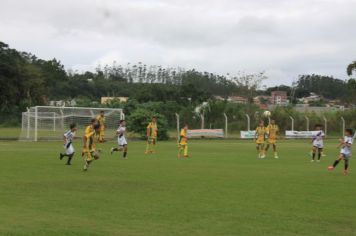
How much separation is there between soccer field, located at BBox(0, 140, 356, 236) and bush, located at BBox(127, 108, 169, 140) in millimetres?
28922

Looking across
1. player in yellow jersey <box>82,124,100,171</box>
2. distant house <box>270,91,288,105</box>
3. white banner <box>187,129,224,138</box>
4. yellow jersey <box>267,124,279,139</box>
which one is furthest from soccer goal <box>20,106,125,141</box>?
distant house <box>270,91,288,105</box>

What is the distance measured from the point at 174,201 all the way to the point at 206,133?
41.6 m

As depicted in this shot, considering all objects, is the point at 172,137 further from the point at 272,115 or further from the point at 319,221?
the point at 319,221

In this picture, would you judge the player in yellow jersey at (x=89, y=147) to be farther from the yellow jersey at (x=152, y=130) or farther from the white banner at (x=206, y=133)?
the white banner at (x=206, y=133)

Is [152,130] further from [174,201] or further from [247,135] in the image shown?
[247,135]

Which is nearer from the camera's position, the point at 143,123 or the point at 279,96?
the point at 143,123

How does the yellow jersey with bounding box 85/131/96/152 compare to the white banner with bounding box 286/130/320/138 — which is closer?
the yellow jersey with bounding box 85/131/96/152

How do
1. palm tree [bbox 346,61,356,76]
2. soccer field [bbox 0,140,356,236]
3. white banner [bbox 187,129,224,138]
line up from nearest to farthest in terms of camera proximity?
1. soccer field [bbox 0,140,356,236]
2. white banner [bbox 187,129,224,138]
3. palm tree [bbox 346,61,356,76]

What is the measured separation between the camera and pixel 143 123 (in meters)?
49.6

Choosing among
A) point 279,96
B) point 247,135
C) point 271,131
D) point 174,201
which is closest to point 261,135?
point 271,131

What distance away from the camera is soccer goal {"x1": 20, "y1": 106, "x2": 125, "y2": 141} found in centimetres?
4620

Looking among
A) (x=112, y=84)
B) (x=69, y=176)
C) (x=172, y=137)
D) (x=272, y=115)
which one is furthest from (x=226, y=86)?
(x=69, y=176)

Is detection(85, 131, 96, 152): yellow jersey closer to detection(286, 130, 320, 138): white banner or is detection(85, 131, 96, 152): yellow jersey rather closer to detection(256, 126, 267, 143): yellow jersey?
detection(256, 126, 267, 143): yellow jersey

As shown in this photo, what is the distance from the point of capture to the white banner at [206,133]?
5378 centimetres
